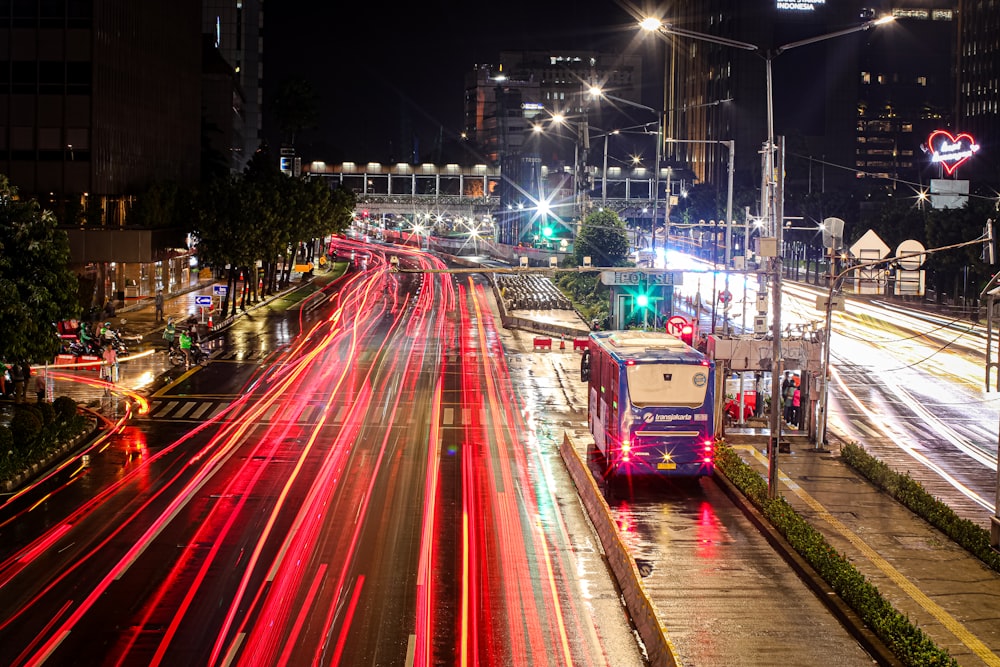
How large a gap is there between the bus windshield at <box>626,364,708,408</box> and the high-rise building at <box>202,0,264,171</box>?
481 ft

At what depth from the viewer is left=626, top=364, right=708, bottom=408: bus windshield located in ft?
94.7

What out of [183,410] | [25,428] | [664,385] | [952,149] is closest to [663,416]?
[664,385]

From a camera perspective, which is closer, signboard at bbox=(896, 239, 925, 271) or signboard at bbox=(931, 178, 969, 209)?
signboard at bbox=(896, 239, 925, 271)

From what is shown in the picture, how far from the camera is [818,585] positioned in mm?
20688

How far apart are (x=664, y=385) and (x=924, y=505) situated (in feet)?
21.7

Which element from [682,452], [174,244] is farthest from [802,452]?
[174,244]

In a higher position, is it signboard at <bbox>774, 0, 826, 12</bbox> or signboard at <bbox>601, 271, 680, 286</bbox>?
signboard at <bbox>774, 0, 826, 12</bbox>

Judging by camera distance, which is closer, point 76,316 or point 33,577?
point 33,577

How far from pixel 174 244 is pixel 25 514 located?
56641 mm

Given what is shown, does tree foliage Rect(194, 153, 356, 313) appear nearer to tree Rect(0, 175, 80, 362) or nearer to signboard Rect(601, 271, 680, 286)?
signboard Rect(601, 271, 680, 286)

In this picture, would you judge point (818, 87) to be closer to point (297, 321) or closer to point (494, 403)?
point (297, 321)

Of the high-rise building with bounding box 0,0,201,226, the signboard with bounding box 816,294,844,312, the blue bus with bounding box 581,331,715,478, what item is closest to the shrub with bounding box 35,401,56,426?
the blue bus with bounding box 581,331,715,478

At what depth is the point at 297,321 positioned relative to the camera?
241ft

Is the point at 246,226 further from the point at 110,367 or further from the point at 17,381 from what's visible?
the point at 17,381
